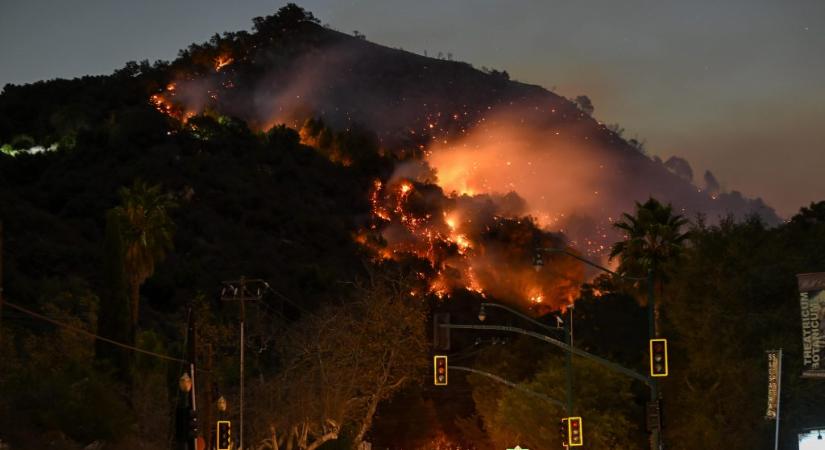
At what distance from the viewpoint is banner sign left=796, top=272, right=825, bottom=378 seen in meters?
34.2

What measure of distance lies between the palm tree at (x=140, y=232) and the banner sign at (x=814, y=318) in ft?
128

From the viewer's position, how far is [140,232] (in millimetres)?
63094

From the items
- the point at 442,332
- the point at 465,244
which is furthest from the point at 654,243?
the point at 465,244

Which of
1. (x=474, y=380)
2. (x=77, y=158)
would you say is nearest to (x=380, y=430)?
(x=474, y=380)

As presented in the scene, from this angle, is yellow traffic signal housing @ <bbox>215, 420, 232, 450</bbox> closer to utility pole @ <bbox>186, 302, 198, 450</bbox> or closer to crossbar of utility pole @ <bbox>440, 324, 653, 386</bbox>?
utility pole @ <bbox>186, 302, 198, 450</bbox>

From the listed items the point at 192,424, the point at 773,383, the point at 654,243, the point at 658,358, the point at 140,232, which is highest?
the point at 140,232

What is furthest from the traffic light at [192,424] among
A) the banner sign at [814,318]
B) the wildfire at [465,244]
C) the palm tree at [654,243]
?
the wildfire at [465,244]

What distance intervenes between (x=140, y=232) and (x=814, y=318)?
134 ft

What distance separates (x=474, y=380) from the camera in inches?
3342

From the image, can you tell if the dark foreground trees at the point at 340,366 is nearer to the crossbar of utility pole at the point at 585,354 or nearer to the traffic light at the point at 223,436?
the traffic light at the point at 223,436

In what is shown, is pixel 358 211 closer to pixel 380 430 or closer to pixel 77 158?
pixel 77 158

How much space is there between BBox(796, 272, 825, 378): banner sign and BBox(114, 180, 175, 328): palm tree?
1539 inches

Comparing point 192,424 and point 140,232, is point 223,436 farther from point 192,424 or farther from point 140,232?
point 140,232

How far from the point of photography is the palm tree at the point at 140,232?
62.6m
